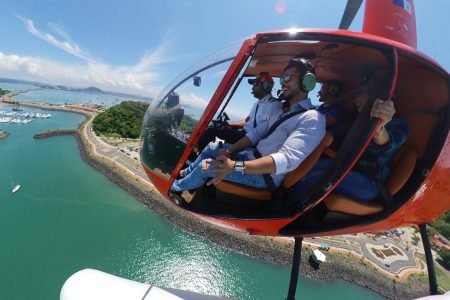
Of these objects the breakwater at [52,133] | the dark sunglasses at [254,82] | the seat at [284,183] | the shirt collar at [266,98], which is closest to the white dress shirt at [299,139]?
the seat at [284,183]

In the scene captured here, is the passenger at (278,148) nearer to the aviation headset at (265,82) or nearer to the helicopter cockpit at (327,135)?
the helicopter cockpit at (327,135)

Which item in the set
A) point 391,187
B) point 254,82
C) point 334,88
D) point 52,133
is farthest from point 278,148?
point 52,133

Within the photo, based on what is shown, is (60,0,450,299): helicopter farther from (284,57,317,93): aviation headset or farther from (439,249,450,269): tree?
(439,249,450,269): tree

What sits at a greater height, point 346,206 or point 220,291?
point 346,206

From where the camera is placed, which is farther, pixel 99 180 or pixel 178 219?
pixel 99 180

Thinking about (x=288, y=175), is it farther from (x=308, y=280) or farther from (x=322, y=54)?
(x=308, y=280)

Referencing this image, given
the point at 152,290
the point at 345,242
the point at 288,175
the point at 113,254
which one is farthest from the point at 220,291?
the point at 288,175

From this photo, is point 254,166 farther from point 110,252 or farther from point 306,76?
point 110,252
